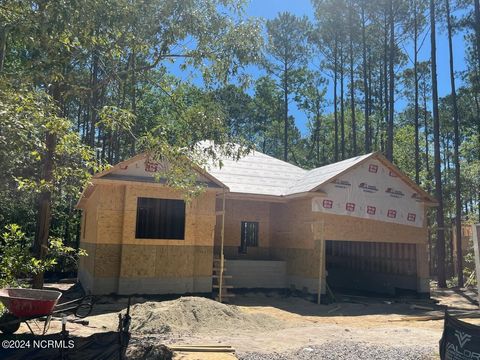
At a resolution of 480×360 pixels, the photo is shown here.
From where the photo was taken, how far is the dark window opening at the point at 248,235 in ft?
66.3

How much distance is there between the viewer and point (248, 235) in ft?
66.7

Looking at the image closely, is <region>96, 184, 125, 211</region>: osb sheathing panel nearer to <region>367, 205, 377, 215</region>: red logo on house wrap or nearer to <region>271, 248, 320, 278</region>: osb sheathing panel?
<region>271, 248, 320, 278</region>: osb sheathing panel

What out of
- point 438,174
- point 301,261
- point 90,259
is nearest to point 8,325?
point 90,259

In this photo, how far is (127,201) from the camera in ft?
49.7

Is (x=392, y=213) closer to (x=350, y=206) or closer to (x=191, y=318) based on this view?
(x=350, y=206)

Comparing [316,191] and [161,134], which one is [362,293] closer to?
[316,191]

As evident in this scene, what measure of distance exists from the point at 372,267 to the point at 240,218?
23.5 ft

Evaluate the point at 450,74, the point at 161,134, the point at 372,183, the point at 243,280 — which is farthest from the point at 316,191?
the point at 450,74

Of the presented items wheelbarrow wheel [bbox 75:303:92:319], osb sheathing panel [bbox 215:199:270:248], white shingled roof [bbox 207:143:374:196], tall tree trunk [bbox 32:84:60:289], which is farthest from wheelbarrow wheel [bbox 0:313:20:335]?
osb sheathing panel [bbox 215:199:270:248]


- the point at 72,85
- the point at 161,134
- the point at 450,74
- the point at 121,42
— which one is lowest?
the point at 161,134

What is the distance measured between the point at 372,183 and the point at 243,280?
21.5ft

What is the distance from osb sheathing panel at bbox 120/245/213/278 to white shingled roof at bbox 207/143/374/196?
2939 millimetres

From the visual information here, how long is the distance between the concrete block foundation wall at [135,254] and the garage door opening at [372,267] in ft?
29.5

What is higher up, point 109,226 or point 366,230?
point 366,230
